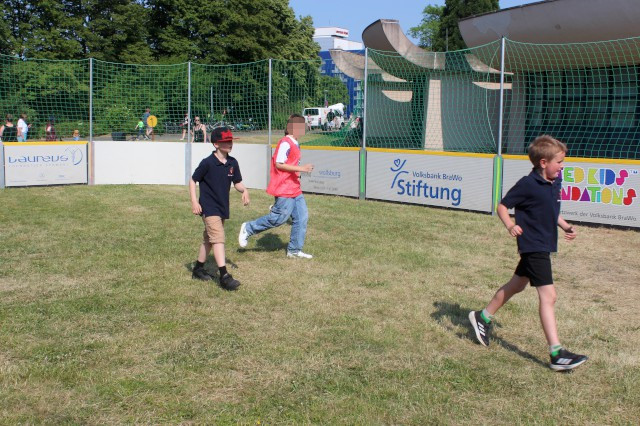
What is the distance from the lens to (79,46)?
44.0 meters

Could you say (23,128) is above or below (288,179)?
above

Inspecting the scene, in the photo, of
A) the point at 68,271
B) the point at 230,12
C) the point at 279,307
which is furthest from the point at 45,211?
the point at 230,12

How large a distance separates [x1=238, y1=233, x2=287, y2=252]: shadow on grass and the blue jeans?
0.50 m

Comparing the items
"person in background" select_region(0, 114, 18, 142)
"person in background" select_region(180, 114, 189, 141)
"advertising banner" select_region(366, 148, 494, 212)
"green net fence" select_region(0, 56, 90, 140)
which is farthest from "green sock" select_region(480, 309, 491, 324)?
"person in background" select_region(0, 114, 18, 142)

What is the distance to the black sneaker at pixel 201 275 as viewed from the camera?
6660 mm

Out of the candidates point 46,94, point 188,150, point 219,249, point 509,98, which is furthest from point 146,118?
point 219,249

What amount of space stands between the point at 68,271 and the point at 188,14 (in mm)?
47658

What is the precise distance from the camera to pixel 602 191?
10.2 metres

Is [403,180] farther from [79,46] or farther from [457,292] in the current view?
[79,46]

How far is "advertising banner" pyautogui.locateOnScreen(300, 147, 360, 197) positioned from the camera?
13.3 m

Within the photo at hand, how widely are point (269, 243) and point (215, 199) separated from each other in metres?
2.34

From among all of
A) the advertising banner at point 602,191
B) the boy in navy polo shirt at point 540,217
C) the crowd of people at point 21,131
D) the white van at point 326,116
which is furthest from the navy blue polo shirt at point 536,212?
the crowd of people at point 21,131

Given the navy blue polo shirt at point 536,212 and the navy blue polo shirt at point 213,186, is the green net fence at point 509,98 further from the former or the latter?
the navy blue polo shirt at point 536,212

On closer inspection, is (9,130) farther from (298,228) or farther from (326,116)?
(298,228)
